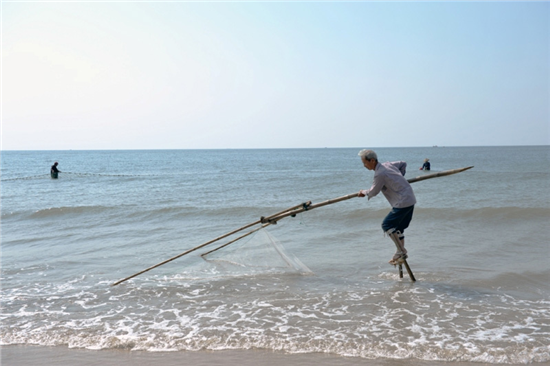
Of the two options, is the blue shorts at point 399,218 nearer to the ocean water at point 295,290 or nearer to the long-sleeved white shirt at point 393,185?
the long-sleeved white shirt at point 393,185

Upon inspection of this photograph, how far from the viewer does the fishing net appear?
5.93 m

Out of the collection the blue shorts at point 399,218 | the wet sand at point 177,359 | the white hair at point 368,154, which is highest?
the white hair at point 368,154

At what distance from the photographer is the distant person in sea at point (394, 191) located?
490 cm

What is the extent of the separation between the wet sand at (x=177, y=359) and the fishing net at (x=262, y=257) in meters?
2.27

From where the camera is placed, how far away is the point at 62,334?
162 inches

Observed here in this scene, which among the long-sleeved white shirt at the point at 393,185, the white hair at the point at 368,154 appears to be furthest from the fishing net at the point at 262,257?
the white hair at the point at 368,154

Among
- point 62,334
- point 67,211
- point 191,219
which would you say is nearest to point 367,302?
point 62,334

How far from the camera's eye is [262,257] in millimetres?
5953

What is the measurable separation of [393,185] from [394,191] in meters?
0.10

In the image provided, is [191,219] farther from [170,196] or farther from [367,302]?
[367,302]

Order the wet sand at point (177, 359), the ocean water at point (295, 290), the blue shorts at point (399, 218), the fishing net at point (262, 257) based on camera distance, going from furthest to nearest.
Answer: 1. the fishing net at point (262, 257)
2. the blue shorts at point (399, 218)
3. the ocean water at point (295, 290)
4. the wet sand at point (177, 359)

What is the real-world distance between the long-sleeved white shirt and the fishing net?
5.32ft

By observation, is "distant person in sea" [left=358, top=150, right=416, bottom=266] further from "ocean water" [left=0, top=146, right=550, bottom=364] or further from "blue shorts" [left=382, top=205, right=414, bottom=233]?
"ocean water" [left=0, top=146, right=550, bottom=364]

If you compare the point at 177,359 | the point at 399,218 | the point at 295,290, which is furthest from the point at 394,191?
the point at 177,359
